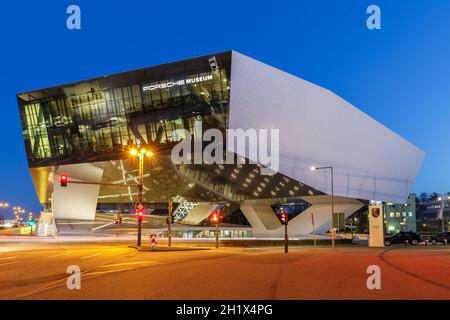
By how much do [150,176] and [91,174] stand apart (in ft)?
27.3

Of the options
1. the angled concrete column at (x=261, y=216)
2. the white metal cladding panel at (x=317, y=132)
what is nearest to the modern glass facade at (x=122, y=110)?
the white metal cladding panel at (x=317, y=132)

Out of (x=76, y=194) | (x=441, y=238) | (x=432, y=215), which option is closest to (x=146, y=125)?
(x=76, y=194)

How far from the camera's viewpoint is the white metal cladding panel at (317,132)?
50312mm

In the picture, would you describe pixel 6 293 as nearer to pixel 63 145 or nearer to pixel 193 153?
pixel 193 153

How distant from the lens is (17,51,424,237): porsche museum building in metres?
51.2

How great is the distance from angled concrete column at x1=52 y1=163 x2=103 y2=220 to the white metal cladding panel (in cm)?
2602

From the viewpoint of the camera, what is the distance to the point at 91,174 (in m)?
67.9

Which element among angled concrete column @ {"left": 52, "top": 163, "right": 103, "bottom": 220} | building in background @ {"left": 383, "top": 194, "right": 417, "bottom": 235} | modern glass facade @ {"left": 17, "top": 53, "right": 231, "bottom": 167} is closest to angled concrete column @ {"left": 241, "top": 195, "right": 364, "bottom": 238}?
modern glass facade @ {"left": 17, "top": 53, "right": 231, "bottom": 167}

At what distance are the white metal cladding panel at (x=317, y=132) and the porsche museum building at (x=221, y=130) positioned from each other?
A: 125 millimetres

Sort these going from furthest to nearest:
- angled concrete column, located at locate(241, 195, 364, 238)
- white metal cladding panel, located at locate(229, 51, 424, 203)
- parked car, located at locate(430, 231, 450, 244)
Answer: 1. angled concrete column, located at locate(241, 195, 364, 238)
2. parked car, located at locate(430, 231, 450, 244)
3. white metal cladding panel, located at locate(229, 51, 424, 203)

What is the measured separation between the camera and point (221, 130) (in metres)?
50.8

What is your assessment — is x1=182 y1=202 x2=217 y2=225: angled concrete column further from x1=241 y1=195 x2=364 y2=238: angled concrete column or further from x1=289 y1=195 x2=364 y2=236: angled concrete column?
x1=289 y1=195 x2=364 y2=236: angled concrete column

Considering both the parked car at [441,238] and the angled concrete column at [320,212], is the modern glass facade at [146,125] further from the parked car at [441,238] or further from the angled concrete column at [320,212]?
the parked car at [441,238]
